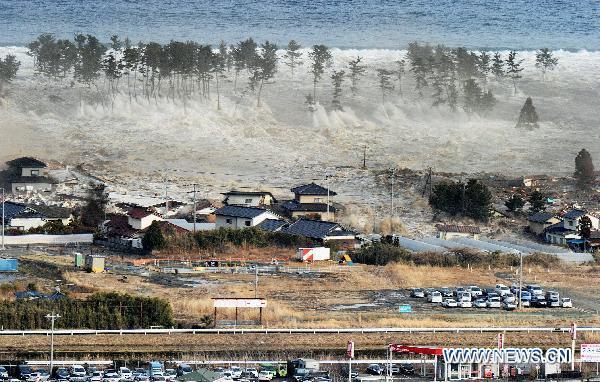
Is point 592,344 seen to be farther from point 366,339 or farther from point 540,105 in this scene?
point 540,105

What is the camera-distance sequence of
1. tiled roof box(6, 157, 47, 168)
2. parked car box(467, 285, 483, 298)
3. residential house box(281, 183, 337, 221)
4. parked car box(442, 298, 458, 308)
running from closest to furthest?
parked car box(442, 298, 458, 308) < parked car box(467, 285, 483, 298) < residential house box(281, 183, 337, 221) < tiled roof box(6, 157, 47, 168)

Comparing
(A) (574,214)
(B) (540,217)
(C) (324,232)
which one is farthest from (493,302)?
(B) (540,217)

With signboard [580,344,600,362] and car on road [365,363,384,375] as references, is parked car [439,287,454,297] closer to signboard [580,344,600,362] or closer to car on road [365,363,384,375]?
signboard [580,344,600,362]

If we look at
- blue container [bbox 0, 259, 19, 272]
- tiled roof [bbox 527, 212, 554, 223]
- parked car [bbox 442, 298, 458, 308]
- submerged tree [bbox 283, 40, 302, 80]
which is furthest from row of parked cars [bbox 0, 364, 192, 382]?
submerged tree [bbox 283, 40, 302, 80]

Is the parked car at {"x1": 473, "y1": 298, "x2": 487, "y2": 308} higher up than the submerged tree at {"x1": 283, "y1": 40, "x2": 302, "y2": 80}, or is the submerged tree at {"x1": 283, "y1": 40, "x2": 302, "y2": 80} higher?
the parked car at {"x1": 473, "y1": 298, "x2": 487, "y2": 308}

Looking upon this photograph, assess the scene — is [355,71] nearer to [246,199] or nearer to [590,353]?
[246,199]

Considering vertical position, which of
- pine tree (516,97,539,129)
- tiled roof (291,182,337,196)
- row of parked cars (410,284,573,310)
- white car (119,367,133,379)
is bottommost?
pine tree (516,97,539,129)


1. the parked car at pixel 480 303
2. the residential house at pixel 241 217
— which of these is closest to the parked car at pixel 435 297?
the parked car at pixel 480 303
